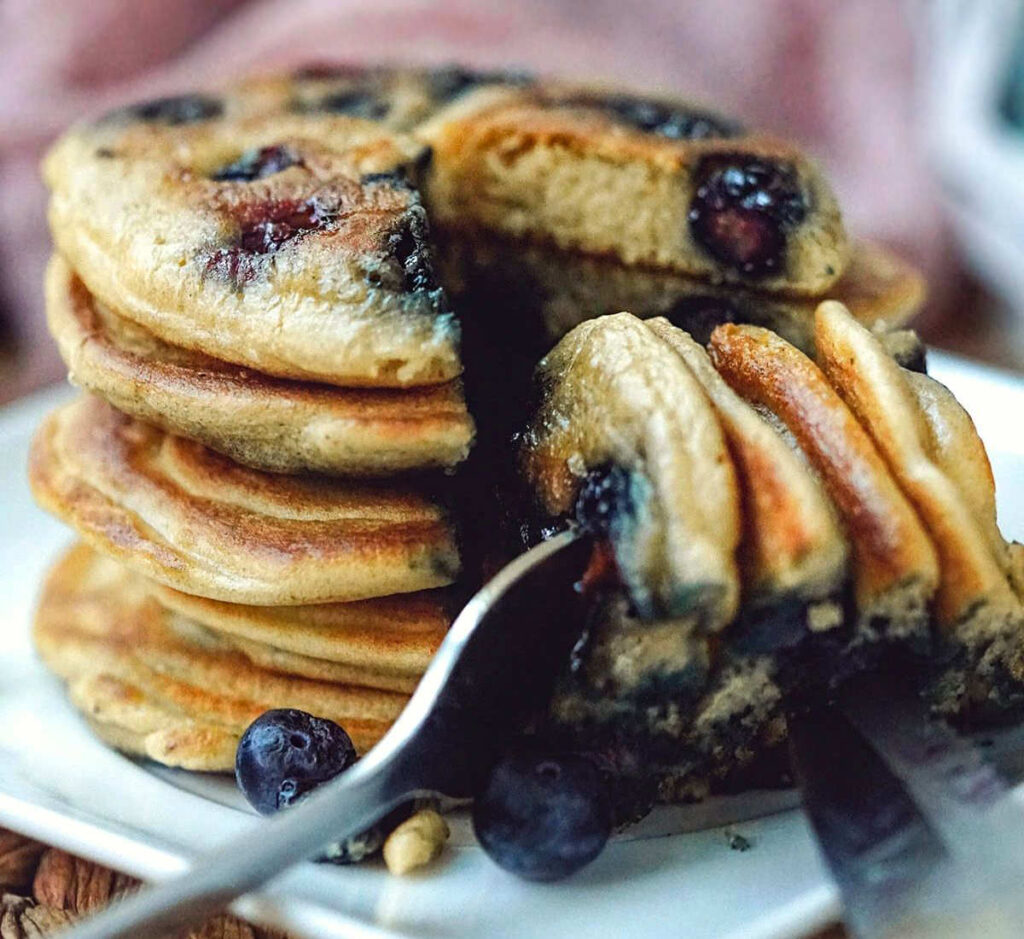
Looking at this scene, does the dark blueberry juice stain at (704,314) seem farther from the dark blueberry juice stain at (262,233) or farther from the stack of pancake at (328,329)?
the dark blueberry juice stain at (262,233)

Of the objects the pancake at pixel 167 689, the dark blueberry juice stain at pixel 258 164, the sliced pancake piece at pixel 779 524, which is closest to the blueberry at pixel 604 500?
the sliced pancake piece at pixel 779 524

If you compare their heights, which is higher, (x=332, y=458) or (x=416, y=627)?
(x=332, y=458)

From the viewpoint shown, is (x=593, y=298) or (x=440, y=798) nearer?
(x=440, y=798)

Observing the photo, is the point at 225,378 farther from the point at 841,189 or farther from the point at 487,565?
the point at 841,189

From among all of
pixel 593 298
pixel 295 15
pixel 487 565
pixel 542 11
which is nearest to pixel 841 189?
pixel 542 11

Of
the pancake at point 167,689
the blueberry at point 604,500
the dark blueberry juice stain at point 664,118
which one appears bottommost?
the pancake at point 167,689

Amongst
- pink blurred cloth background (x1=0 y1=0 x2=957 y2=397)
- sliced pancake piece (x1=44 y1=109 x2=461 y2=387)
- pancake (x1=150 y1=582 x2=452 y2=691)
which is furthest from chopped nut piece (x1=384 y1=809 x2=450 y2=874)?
pink blurred cloth background (x1=0 y1=0 x2=957 y2=397)

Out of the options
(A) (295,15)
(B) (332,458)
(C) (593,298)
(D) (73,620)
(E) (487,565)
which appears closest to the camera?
(B) (332,458)
